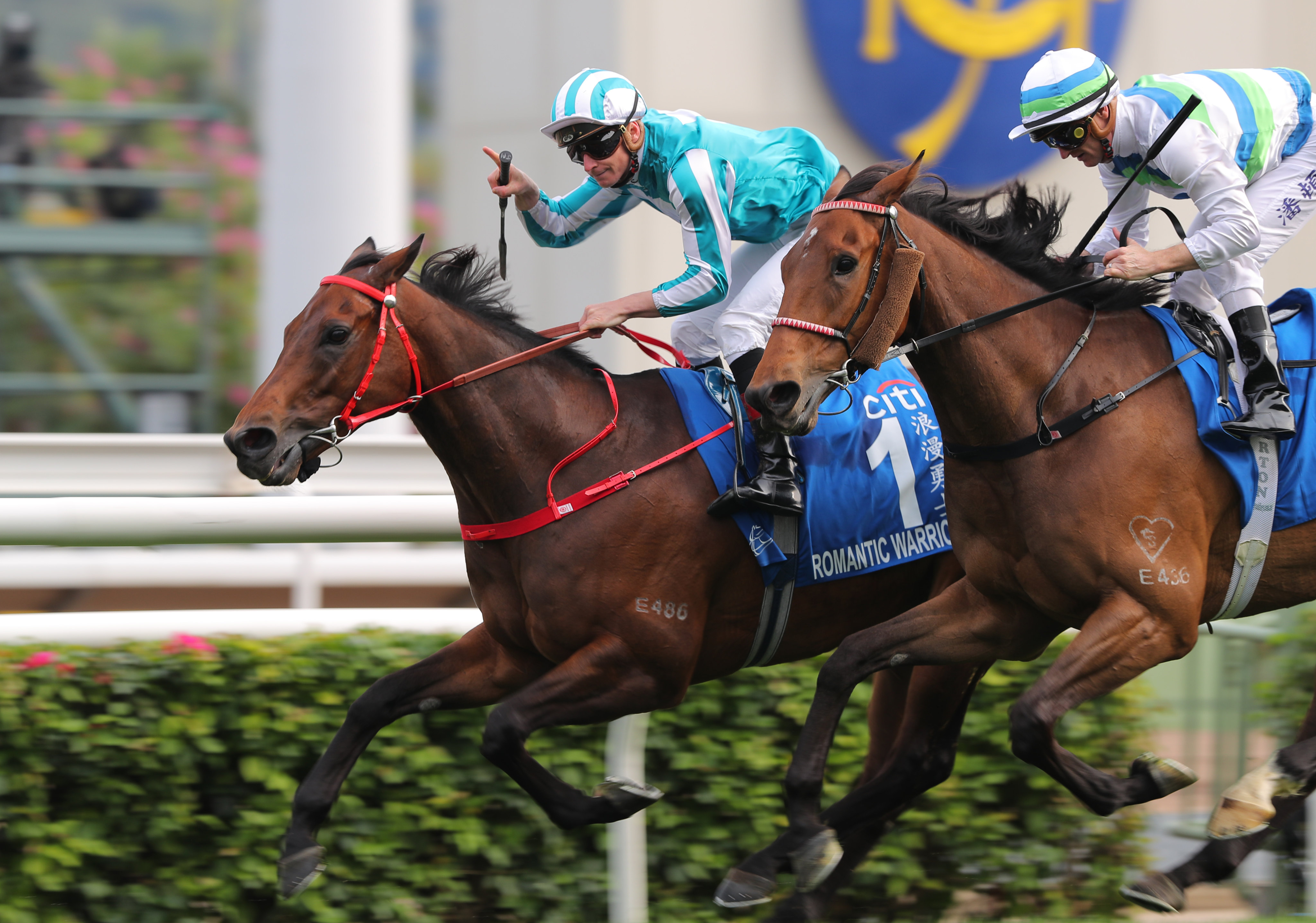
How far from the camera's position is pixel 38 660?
3.63 metres

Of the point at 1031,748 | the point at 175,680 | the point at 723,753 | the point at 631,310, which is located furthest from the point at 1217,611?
the point at 175,680

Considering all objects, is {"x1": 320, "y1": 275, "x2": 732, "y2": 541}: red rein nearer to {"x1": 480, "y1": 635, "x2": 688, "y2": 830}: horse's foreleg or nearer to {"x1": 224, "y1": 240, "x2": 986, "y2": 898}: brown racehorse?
{"x1": 224, "y1": 240, "x2": 986, "y2": 898}: brown racehorse

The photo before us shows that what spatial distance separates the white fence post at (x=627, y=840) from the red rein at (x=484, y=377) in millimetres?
576

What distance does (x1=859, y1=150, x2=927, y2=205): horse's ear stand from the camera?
3236mm

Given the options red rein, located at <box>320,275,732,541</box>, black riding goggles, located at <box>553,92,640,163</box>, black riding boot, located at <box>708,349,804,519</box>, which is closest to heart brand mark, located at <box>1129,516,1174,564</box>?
black riding boot, located at <box>708,349,804,519</box>

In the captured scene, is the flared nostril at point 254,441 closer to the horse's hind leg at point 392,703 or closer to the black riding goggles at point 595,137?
the horse's hind leg at point 392,703

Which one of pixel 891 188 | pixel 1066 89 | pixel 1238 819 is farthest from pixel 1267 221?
pixel 1238 819

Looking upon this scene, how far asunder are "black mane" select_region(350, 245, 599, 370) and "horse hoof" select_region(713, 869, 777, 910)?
1.38 m

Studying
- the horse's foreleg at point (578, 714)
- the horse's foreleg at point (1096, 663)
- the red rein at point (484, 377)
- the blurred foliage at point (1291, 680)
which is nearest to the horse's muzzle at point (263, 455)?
the red rein at point (484, 377)

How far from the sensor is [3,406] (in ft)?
25.5

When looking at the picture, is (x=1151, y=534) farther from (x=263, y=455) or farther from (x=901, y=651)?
(x=263, y=455)

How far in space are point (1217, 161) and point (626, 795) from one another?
2059 millimetres

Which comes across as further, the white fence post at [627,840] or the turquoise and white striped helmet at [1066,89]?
the white fence post at [627,840]

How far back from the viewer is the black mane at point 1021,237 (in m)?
3.57
